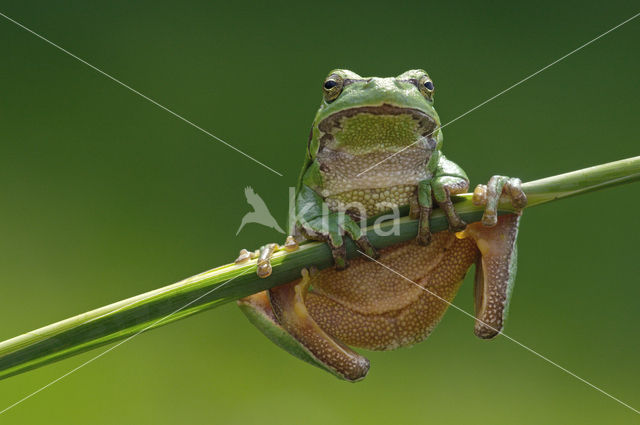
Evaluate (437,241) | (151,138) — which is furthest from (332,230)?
(151,138)

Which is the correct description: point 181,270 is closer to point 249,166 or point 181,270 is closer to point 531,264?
point 249,166

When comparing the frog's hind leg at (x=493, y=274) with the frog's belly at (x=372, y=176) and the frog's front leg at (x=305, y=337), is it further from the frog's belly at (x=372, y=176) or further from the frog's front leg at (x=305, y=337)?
the frog's front leg at (x=305, y=337)

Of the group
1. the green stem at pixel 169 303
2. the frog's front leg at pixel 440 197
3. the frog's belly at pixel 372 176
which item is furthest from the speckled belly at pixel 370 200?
the green stem at pixel 169 303

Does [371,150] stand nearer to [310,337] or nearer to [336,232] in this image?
[336,232]

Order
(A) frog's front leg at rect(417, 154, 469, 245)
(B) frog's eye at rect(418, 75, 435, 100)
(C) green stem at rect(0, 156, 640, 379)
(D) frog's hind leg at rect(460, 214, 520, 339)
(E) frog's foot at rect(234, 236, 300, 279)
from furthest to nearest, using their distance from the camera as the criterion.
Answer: (B) frog's eye at rect(418, 75, 435, 100), (D) frog's hind leg at rect(460, 214, 520, 339), (A) frog's front leg at rect(417, 154, 469, 245), (E) frog's foot at rect(234, 236, 300, 279), (C) green stem at rect(0, 156, 640, 379)

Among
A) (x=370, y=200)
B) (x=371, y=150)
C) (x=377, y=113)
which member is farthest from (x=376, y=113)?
(x=370, y=200)

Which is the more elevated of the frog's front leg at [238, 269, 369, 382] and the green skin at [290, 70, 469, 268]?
the green skin at [290, 70, 469, 268]

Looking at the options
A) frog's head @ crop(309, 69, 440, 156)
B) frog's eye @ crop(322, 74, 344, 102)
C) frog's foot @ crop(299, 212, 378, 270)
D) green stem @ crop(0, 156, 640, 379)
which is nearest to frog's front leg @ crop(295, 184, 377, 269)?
frog's foot @ crop(299, 212, 378, 270)

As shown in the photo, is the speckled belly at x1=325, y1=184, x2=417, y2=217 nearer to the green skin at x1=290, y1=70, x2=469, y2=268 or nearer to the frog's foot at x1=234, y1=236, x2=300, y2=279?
the green skin at x1=290, y1=70, x2=469, y2=268
